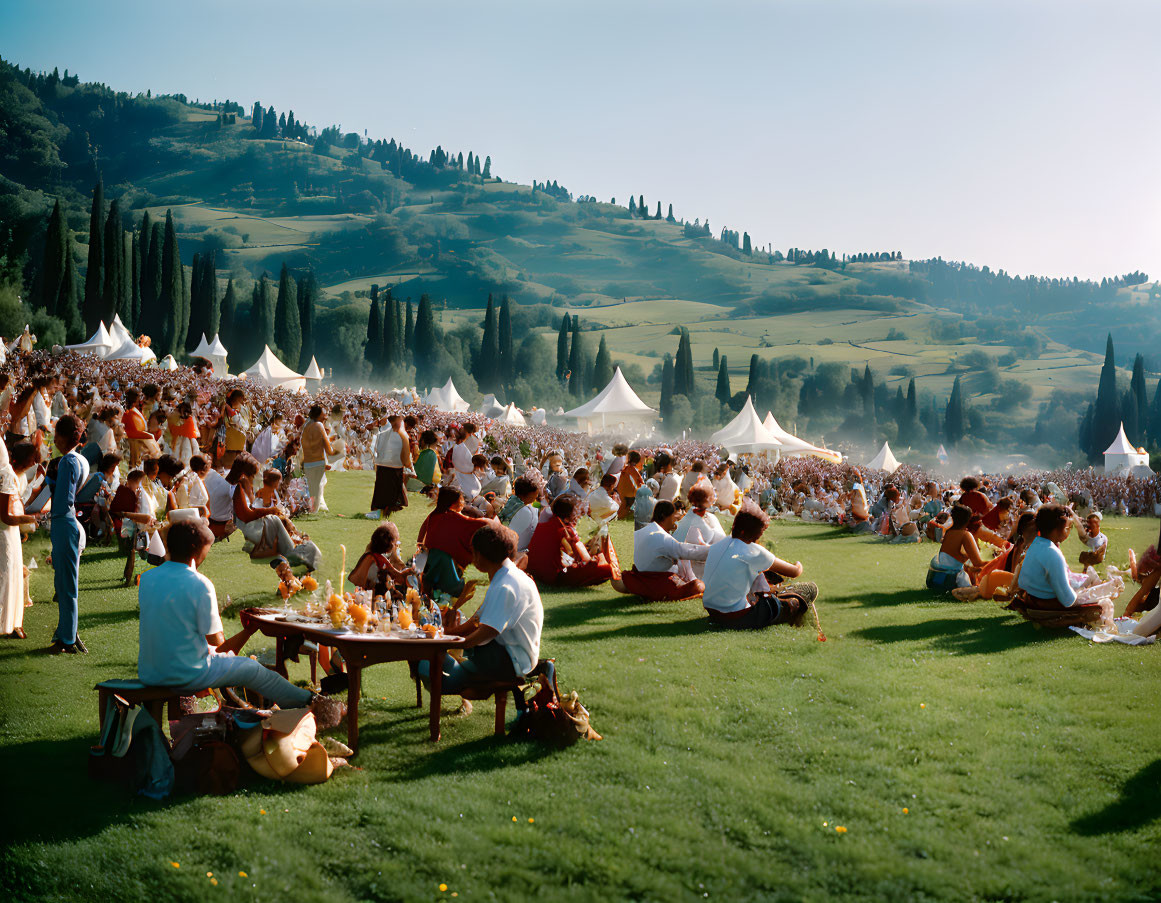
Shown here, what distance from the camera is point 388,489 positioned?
522 inches

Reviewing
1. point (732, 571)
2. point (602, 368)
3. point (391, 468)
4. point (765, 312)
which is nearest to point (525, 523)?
point (732, 571)

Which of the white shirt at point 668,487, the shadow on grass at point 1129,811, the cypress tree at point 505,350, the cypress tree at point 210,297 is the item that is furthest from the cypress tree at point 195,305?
the shadow on grass at point 1129,811

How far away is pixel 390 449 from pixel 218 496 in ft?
10.3

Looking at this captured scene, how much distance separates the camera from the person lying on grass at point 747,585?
7785mm

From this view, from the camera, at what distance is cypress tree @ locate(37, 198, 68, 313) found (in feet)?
28.1

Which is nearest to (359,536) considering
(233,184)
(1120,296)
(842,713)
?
(842,713)

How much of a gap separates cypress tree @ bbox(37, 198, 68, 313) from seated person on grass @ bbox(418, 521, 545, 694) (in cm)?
600

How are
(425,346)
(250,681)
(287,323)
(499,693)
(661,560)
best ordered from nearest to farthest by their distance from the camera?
1. (250,681)
2. (499,693)
3. (661,560)
4. (287,323)
5. (425,346)

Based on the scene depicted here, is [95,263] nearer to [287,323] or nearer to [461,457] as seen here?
[461,457]

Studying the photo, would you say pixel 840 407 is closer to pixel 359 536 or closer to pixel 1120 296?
pixel 1120 296

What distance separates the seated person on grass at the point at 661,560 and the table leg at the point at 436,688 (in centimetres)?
424

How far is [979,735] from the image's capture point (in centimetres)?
Answer: 532

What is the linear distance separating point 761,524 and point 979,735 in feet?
8.97

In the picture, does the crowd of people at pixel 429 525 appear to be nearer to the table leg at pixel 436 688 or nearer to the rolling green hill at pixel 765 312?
the table leg at pixel 436 688
